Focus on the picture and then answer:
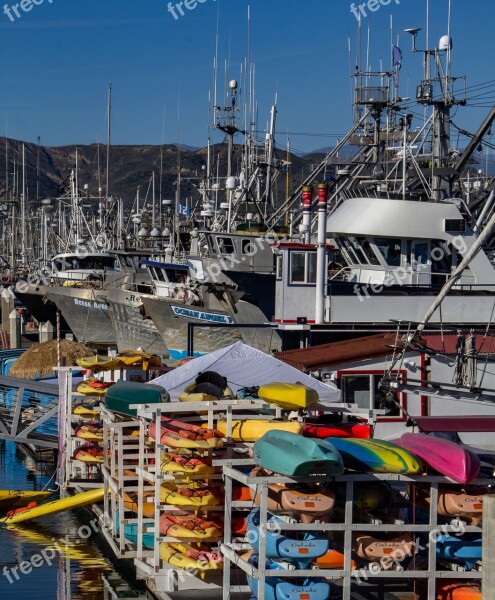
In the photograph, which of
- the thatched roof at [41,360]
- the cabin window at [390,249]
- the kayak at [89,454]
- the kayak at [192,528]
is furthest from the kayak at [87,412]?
the thatched roof at [41,360]

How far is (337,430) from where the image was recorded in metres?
14.5

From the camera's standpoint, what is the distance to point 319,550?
37.4ft

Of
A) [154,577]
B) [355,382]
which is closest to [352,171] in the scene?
[355,382]

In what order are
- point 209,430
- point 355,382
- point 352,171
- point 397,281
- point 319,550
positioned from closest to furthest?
point 319,550 → point 209,430 → point 355,382 → point 397,281 → point 352,171

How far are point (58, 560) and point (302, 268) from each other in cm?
946

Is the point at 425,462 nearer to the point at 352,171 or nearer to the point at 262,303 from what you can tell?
the point at 262,303

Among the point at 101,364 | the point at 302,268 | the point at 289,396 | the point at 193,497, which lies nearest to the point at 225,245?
the point at 302,268

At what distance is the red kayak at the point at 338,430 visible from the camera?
1417cm

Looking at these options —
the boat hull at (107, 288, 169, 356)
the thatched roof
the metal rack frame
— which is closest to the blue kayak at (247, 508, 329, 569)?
the metal rack frame

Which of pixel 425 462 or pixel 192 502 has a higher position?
pixel 425 462

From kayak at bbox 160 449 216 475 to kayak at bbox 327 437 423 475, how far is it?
2151 millimetres

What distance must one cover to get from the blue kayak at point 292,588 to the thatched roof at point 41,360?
21.7 m

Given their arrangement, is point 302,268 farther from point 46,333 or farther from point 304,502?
point 46,333

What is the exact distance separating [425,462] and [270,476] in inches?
64.5
